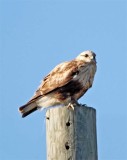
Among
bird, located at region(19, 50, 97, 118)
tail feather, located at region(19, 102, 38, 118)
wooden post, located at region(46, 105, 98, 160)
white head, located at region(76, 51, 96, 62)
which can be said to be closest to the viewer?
wooden post, located at region(46, 105, 98, 160)

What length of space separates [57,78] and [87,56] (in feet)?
2.47

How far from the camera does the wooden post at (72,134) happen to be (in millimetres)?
5367

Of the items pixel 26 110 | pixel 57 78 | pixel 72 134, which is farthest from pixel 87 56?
pixel 72 134

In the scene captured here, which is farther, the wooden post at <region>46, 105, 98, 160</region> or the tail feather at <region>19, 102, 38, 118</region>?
the tail feather at <region>19, 102, 38, 118</region>

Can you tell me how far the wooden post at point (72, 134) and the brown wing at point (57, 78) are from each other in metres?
2.71

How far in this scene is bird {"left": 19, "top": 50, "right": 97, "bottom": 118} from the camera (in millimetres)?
8305

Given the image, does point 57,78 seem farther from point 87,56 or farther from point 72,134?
point 72,134

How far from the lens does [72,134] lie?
5438mm

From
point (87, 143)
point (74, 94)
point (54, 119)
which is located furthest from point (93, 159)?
point (74, 94)

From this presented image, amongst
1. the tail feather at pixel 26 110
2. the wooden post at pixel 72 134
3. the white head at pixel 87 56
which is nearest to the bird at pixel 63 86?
the tail feather at pixel 26 110

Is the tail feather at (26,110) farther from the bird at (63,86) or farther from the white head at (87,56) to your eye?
the white head at (87,56)

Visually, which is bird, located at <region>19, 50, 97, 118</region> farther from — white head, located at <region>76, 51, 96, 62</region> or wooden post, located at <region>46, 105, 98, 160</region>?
wooden post, located at <region>46, 105, 98, 160</region>

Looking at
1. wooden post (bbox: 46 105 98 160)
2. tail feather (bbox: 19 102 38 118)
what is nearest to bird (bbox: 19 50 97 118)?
tail feather (bbox: 19 102 38 118)

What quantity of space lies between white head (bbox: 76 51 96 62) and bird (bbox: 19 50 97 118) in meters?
0.18
